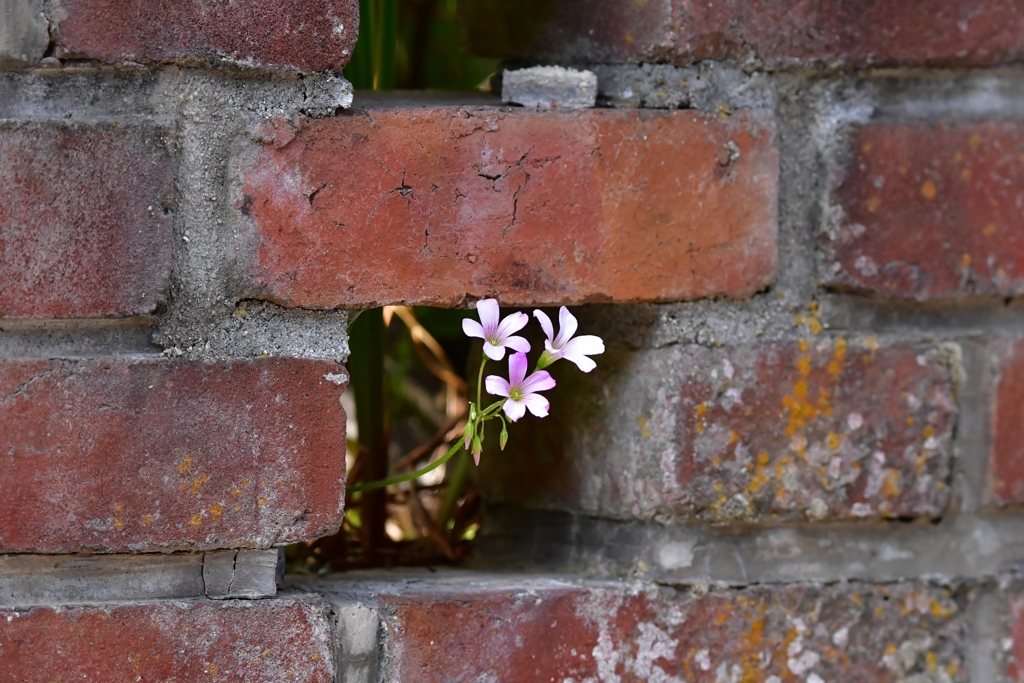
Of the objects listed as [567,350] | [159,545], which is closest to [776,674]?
[567,350]

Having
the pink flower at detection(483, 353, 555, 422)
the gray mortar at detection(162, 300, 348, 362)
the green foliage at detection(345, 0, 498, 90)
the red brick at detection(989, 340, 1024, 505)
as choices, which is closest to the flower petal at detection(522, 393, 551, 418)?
the pink flower at detection(483, 353, 555, 422)

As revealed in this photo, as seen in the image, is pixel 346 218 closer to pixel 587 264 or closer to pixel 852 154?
pixel 587 264

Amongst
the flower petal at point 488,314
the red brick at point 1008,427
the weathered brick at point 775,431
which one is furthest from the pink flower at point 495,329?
the red brick at point 1008,427

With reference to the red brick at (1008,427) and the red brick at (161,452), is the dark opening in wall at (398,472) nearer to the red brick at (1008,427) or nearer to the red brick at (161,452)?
the red brick at (161,452)

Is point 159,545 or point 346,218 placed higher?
point 346,218

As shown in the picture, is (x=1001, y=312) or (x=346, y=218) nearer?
(x=346, y=218)

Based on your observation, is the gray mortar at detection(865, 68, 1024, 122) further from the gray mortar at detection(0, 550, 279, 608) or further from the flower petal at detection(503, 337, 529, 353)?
the gray mortar at detection(0, 550, 279, 608)
